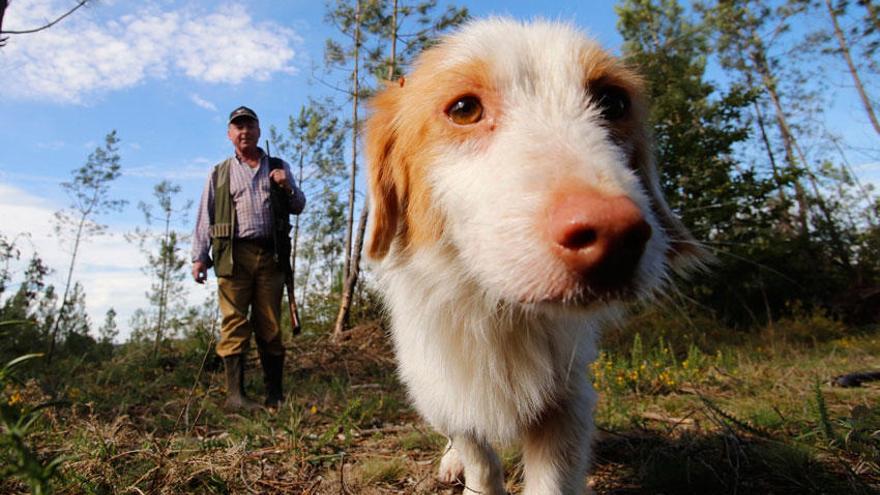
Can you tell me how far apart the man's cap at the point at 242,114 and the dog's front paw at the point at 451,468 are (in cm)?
405

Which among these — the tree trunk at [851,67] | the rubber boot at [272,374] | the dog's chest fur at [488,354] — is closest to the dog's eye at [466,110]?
the dog's chest fur at [488,354]

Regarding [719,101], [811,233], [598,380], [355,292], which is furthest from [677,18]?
[598,380]

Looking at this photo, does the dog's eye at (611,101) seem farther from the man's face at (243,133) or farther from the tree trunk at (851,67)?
the tree trunk at (851,67)

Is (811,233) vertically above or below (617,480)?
above

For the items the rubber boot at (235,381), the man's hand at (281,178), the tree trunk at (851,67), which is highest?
the tree trunk at (851,67)

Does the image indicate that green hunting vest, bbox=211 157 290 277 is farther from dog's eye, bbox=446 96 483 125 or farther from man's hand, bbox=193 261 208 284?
dog's eye, bbox=446 96 483 125

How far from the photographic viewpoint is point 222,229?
16.2 ft

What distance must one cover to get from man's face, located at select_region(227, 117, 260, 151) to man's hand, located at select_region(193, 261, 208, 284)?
125cm

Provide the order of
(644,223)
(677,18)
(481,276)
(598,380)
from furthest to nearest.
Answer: (677,18) → (598,380) → (481,276) → (644,223)

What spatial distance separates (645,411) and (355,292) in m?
7.99

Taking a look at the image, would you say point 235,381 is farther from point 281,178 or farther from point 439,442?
point 439,442

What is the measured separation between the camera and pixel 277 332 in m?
5.28

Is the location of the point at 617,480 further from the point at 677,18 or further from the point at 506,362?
the point at 677,18

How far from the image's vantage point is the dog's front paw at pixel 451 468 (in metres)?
2.65
